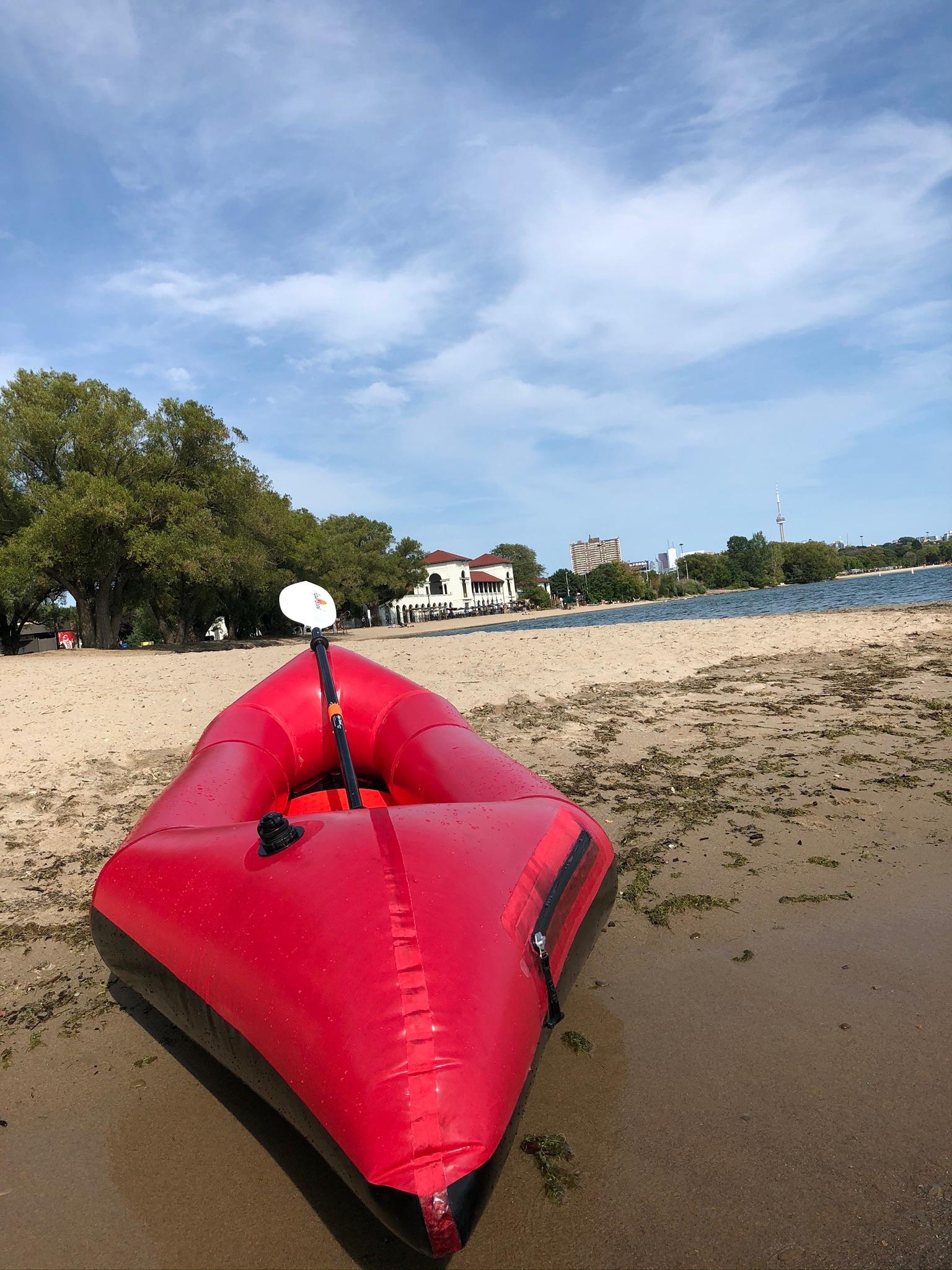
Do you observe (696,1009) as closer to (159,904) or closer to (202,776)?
(159,904)

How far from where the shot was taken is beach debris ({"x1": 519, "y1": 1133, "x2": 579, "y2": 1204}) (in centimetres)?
191

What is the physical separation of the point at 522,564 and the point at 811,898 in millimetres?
129979

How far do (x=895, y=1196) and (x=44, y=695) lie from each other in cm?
949

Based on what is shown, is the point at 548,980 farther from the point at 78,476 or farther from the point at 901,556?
the point at 901,556

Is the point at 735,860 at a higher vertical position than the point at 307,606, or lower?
lower

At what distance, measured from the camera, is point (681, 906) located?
344 centimetres

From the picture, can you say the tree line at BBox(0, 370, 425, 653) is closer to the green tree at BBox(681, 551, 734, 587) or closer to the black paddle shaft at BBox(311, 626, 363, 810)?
the black paddle shaft at BBox(311, 626, 363, 810)

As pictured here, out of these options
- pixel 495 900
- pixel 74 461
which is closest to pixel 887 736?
pixel 495 900

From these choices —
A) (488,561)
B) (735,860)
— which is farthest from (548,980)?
(488,561)

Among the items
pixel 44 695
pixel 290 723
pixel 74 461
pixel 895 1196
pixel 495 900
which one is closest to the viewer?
pixel 895 1196

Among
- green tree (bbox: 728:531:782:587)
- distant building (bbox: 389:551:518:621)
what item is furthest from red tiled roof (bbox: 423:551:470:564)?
green tree (bbox: 728:531:782:587)

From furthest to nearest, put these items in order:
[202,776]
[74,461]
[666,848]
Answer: [74,461] < [666,848] < [202,776]

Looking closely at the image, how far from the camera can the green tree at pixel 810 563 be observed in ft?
331

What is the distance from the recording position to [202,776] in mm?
3100
